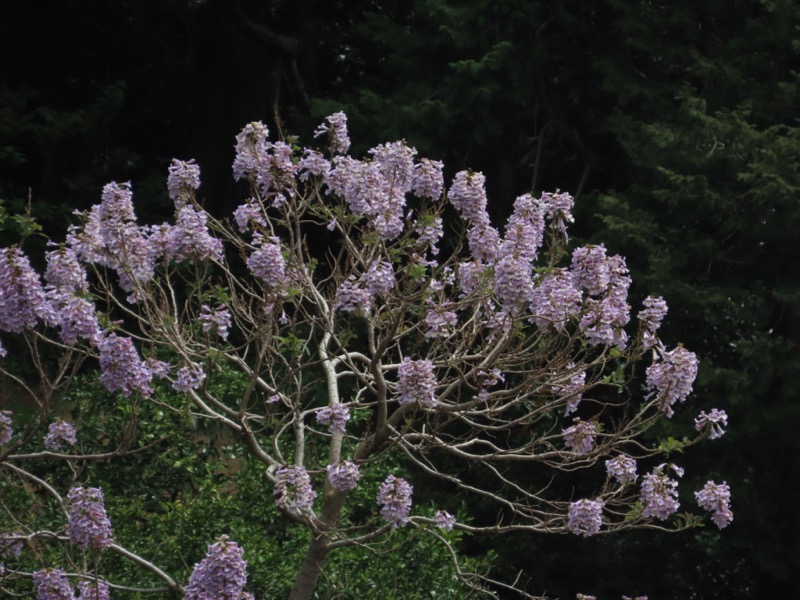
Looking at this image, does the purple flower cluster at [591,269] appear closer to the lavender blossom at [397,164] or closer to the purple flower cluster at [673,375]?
the purple flower cluster at [673,375]

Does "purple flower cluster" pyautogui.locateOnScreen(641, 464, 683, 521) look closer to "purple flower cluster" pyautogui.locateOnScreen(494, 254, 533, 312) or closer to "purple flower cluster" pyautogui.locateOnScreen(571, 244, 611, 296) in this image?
"purple flower cluster" pyautogui.locateOnScreen(571, 244, 611, 296)

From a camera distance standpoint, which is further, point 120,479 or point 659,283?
point 659,283

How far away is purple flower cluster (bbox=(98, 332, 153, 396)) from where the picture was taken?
446 cm

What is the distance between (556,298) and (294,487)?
1150mm

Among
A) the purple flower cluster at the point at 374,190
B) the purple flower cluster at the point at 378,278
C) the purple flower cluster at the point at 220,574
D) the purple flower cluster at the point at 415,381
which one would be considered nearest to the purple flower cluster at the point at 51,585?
the purple flower cluster at the point at 220,574

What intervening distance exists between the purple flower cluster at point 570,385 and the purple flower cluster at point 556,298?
23cm

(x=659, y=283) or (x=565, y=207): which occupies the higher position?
(x=659, y=283)

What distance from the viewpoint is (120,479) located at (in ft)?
22.6

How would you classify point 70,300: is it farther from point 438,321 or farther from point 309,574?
point 309,574

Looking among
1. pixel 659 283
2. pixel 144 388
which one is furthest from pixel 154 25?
pixel 144 388

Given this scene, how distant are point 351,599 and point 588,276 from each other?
205 centimetres

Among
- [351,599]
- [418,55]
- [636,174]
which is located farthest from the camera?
[418,55]

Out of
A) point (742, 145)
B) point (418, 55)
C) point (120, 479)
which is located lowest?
point (120, 479)

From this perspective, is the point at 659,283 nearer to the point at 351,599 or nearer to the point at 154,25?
the point at 351,599
